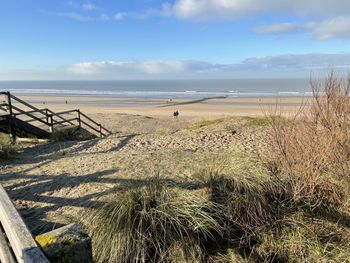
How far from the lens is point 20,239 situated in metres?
2.04

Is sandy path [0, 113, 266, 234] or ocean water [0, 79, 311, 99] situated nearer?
sandy path [0, 113, 266, 234]

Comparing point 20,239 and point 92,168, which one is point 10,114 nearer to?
point 92,168

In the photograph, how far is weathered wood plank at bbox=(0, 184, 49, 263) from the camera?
1870mm

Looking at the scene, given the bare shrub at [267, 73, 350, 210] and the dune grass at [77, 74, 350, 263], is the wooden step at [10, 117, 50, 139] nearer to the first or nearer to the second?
the dune grass at [77, 74, 350, 263]

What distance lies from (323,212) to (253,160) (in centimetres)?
120

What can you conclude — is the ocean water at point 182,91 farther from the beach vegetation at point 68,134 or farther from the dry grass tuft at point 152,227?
the dry grass tuft at point 152,227

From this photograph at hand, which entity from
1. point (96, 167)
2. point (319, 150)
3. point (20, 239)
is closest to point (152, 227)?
point (20, 239)

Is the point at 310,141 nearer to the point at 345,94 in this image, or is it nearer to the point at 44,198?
the point at 345,94

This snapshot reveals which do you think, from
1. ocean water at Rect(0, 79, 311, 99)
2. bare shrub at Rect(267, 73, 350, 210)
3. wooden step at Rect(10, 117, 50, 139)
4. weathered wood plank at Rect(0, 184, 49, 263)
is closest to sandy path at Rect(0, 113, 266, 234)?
bare shrub at Rect(267, 73, 350, 210)

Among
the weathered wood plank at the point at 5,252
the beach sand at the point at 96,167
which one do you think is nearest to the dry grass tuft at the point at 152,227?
the beach sand at the point at 96,167

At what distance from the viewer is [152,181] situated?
4234 mm

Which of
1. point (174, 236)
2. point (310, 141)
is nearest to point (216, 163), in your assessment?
point (310, 141)

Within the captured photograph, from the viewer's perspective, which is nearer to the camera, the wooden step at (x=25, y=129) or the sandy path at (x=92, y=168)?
the sandy path at (x=92, y=168)

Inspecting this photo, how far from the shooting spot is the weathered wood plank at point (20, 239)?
1.87 metres
